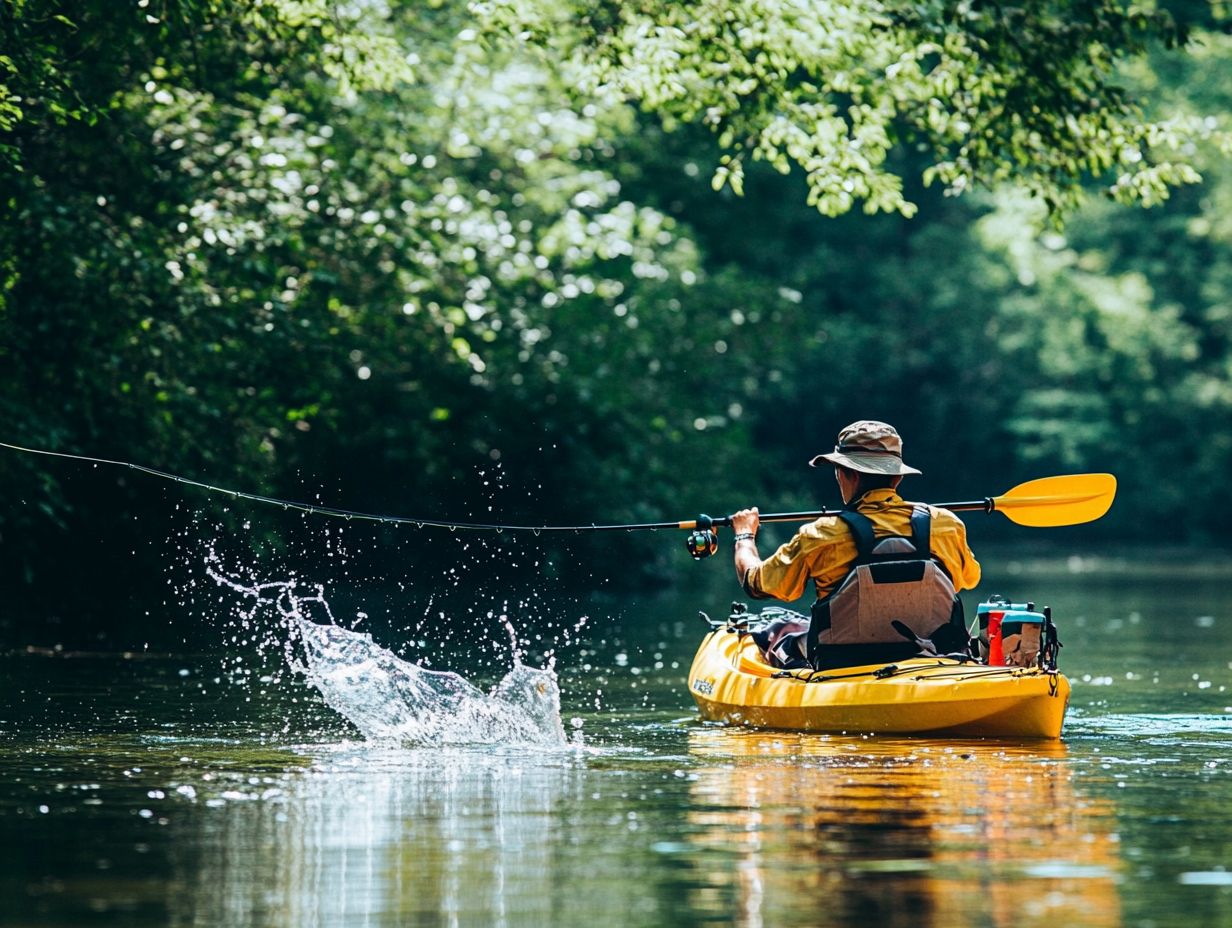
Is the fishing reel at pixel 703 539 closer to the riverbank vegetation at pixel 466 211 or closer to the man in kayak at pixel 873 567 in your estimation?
the man in kayak at pixel 873 567

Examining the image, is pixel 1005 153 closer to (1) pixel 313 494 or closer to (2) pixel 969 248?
(1) pixel 313 494

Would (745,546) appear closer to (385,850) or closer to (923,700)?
(923,700)

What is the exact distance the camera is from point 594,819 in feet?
25.6

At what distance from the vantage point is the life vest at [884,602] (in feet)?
34.1

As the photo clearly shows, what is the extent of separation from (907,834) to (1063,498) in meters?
5.03

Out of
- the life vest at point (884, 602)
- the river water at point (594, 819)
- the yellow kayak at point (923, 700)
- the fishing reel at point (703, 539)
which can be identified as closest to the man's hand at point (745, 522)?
the fishing reel at point (703, 539)

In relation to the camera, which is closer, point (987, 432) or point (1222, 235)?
point (1222, 235)

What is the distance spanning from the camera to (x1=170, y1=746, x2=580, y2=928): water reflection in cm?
613

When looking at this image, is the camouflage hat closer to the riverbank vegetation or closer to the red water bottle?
the red water bottle

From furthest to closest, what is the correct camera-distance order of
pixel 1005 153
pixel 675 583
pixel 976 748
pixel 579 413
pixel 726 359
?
pixel 726 359 → pixel 675 583 → pixel 579 413 → pixel 1005 153 → pixel 976 748

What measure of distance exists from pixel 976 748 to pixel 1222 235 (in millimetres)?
33945

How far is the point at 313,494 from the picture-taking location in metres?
21.6

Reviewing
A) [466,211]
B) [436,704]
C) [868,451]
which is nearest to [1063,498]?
[868,451]

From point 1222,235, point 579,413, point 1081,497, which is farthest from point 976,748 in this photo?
point 1222,235
